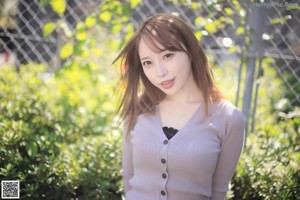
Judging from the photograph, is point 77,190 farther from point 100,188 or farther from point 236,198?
point 236,198

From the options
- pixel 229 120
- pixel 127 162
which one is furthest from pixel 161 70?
pixel 127 162

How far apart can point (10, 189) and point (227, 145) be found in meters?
1.07

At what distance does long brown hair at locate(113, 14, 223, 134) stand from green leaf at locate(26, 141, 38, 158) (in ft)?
1.66

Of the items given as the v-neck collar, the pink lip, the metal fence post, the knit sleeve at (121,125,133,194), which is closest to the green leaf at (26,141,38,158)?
the knit sleeve at (121,125,133,194)

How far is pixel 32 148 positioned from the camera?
2.14 m

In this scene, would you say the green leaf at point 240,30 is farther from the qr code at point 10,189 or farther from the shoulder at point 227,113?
the qr code at point 10,189

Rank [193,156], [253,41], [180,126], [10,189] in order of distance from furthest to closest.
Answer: [253,41] < [10,189] < [180,126] < [193,156]

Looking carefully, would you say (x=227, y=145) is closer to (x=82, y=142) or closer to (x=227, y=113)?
(x=227, y=113)

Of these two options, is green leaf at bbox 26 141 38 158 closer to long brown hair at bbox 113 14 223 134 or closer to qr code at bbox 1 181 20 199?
qr code at bbox 1 181 20 199

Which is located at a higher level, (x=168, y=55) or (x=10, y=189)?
(x=168, y=55)

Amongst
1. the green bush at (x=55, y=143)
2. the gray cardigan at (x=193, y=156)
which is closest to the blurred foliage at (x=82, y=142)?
the green bush at (x=55, y=143)

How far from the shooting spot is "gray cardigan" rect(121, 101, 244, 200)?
174 cm

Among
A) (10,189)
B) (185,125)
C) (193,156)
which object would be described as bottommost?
(10,189)

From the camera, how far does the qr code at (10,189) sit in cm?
199
